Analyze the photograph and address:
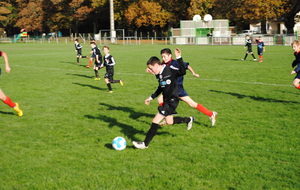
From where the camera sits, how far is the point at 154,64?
6.39 m

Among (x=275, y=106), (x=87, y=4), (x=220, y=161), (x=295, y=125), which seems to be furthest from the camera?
(x=87, y=4)

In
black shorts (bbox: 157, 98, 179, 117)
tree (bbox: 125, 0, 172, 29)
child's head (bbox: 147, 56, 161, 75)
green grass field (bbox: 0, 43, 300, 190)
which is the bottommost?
green grass field (bbox: 0, 43, 300, 190)

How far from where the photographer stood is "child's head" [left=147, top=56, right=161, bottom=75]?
21.0ft

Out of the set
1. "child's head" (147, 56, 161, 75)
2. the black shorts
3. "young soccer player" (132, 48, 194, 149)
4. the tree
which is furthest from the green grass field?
the tree

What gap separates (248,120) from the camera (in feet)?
28.2

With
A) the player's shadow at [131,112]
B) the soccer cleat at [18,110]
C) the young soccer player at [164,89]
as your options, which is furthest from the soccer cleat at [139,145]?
the soccer cleat at [18,110]

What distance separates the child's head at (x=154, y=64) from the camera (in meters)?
6.39

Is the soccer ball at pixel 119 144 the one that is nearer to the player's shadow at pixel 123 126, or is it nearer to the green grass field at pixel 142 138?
the green grass field at pixel 142 138

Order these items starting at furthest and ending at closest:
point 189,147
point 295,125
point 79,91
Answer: point 79,91
point 295,125
point 189,147

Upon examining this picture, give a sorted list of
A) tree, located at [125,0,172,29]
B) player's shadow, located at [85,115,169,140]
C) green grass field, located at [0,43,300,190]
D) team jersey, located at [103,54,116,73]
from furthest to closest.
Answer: tree, located at [125,0,172,29], team jersey, located at [103,54,116,73], player's shadow, located at [85,115,169,140], green grass field, located at [0,43,300,190]

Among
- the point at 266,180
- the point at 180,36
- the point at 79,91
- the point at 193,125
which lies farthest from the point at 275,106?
the point at 180,36

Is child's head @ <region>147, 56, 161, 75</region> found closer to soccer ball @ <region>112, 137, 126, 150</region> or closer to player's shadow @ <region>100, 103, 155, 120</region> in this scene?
soccer ball @ <region>112, 137, 126, 150</region>

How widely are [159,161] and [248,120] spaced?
3544mm

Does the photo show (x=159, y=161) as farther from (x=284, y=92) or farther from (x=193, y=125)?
(x=284, y=92)
